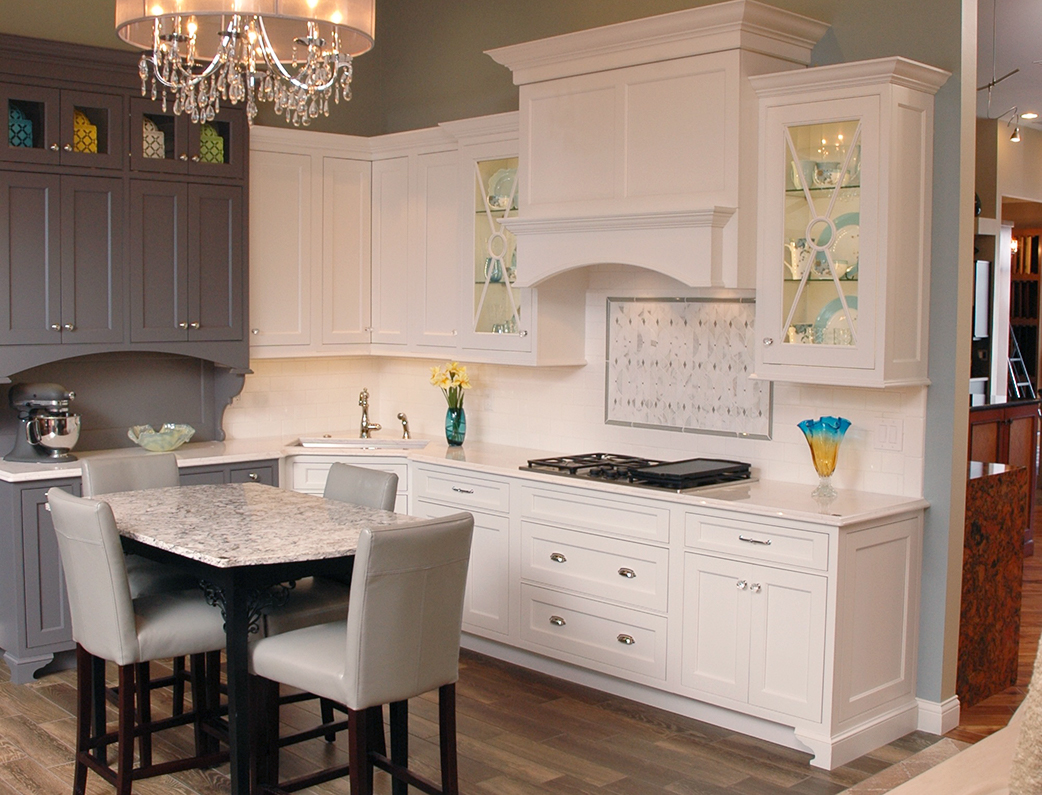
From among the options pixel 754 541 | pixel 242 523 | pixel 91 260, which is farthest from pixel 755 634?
pixel 91 260

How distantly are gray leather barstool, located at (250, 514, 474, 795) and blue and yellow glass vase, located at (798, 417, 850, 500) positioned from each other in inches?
66.8

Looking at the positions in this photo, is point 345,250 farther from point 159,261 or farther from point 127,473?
Result: point 127,473

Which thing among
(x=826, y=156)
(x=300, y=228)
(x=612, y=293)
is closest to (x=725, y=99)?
(x=826, y=156)

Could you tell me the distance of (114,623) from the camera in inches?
130

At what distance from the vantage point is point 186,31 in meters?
3.61

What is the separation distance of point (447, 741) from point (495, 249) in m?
2.84

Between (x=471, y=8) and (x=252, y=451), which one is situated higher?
(x=471, y=8)

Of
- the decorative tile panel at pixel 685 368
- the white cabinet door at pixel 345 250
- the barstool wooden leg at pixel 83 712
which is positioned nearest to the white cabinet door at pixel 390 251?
the white cabinet door at pixel 345 250

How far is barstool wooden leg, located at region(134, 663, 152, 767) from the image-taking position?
377 cm

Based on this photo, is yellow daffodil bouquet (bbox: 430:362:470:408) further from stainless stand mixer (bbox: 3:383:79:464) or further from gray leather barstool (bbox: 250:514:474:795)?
gray leather barstool (bbox: 250:514:474:795)

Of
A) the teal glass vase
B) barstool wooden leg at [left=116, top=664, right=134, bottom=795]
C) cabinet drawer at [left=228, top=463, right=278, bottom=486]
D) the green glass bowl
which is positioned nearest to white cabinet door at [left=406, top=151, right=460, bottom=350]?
the teal glass vase

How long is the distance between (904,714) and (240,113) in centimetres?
433

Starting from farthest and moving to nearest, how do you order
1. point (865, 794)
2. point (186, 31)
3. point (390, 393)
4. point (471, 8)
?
1. point (390, 393)
2. point (471, 8)
3. point (186, 31)
4. point (865, 794)

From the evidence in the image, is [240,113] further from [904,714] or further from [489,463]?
[904,714]
